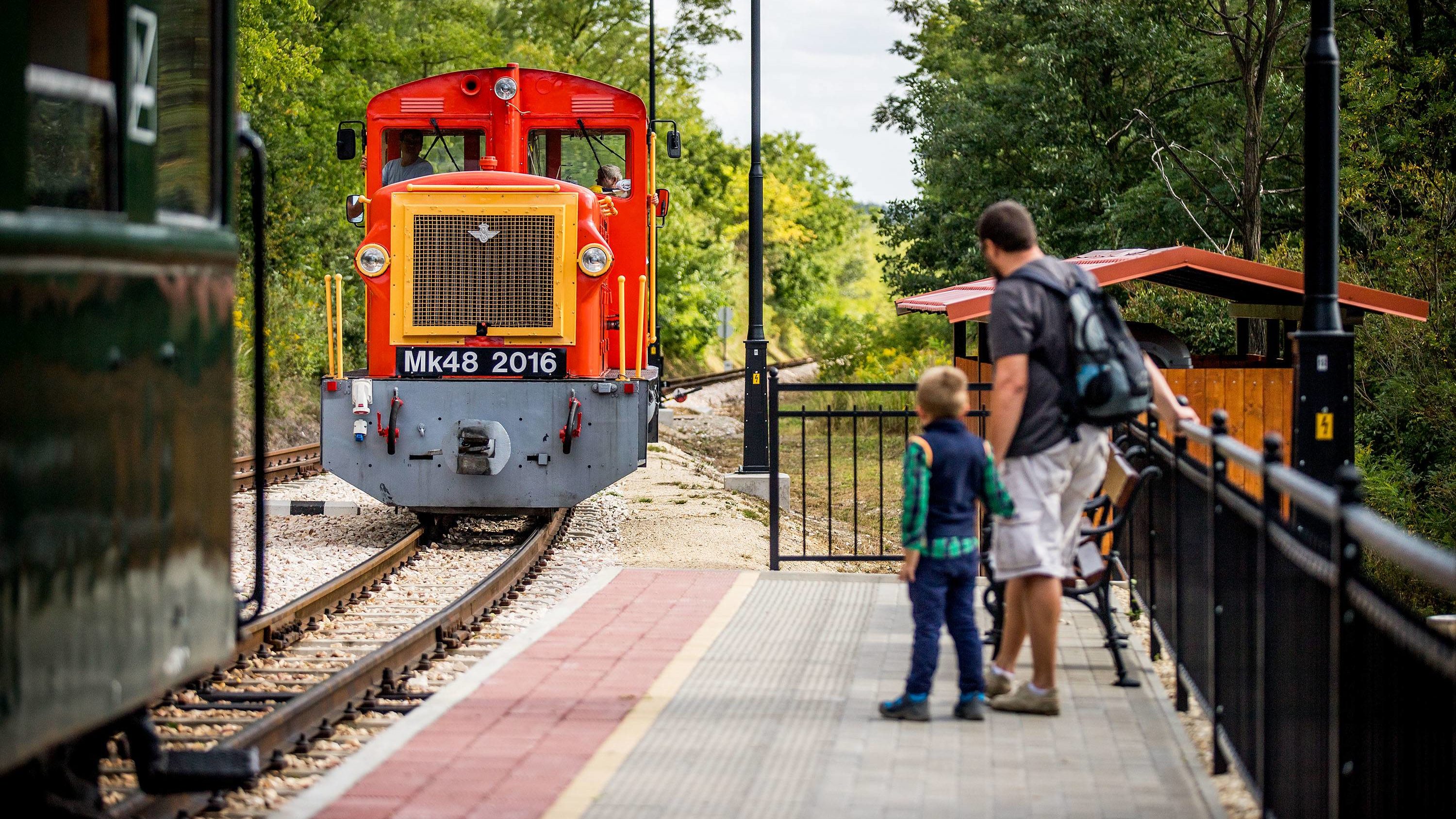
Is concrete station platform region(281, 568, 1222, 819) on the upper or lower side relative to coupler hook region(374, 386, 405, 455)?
lower

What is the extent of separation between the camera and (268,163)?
88.7 feet

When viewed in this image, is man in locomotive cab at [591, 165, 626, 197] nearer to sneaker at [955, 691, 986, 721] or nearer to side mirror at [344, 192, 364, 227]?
side mirror at [344, 192, 364, 227]

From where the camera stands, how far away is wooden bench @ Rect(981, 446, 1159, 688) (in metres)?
6.66

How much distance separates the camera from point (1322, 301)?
289 inches

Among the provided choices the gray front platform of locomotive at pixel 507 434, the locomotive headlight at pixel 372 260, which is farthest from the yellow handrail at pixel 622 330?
the locomotive headlight at pixel 372 260

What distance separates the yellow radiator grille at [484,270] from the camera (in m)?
11.7

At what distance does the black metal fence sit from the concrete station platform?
195 centimetres

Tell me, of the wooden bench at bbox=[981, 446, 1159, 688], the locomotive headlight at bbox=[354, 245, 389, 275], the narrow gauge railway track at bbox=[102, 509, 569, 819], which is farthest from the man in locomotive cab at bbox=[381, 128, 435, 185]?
the wooden bench at bbox=[981, 446, 1159, 688]

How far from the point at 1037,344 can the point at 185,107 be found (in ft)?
10.5

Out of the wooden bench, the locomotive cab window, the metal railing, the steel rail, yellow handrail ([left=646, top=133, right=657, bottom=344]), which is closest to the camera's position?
the metal railing

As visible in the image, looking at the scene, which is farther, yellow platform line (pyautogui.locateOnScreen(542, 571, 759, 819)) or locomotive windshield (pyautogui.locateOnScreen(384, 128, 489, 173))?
locomotive windshield (pyautogui.locateOnScreen(384, 128, 489, 173))

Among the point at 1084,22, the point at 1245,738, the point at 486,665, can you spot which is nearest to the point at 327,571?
the point at 486,665

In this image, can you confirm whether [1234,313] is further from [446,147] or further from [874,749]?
[874,749]

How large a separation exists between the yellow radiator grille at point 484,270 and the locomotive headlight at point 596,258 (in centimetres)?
29
